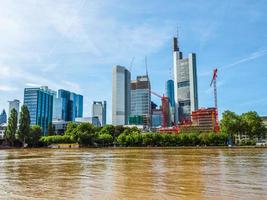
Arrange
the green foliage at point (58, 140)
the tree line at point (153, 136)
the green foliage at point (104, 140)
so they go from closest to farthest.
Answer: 1. the tree line at point (153, 136)
2. the green foliage at point (58, 140)
3. the green foliage at point (104, 140)

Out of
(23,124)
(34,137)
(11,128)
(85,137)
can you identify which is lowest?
(85,137)

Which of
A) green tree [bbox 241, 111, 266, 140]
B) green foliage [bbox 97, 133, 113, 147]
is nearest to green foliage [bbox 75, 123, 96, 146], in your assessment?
green foliage [bbox 97, 133, 113, 147]

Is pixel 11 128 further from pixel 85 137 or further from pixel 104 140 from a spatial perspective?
pixel 104 140

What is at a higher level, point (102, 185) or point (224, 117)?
point (224, 117)

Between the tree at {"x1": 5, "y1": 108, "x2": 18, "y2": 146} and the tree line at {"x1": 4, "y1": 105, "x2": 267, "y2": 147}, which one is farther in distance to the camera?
the tree at {"x1": 5, "y1": 108, "x2": 18, "y2": 146}

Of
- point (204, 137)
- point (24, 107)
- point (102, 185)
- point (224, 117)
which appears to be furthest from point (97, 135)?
point (102, 185)

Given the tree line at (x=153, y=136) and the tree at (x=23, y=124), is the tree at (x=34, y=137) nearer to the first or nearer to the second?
the tree line at (x=153, y=136)

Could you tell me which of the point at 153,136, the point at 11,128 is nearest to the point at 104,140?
the point at 153,136

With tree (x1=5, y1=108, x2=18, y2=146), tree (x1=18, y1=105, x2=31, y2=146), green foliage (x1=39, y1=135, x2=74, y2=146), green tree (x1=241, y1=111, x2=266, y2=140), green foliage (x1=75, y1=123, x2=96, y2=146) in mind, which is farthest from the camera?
green foliage (x1=39, y1=135, x2=74, y2=146)

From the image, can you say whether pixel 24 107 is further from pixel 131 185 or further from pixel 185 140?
pixel 131 185

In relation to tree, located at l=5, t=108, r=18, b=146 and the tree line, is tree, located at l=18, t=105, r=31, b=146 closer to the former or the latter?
the tree line

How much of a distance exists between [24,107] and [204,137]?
68.0 m

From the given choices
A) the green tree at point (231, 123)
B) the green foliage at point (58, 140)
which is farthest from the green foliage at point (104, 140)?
the green tree at point (231, 123)

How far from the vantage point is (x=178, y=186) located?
1263cm
